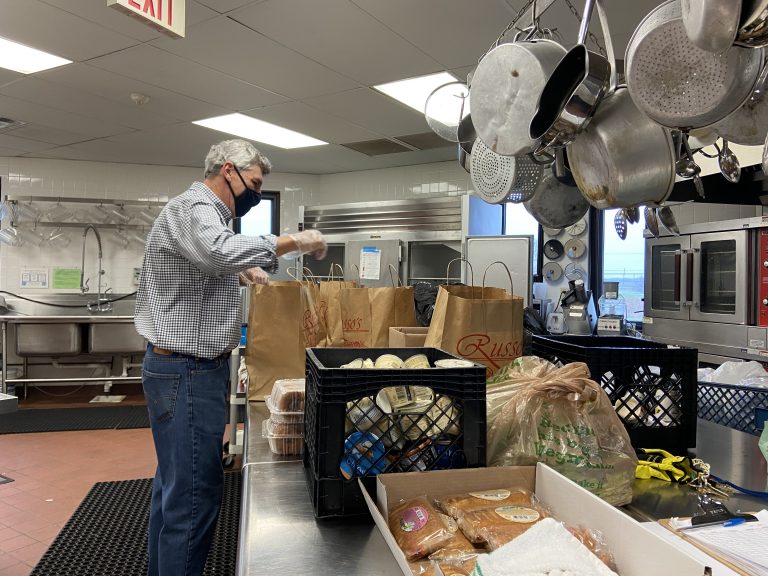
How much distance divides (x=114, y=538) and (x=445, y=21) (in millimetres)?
3000

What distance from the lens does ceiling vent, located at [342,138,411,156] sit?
17.0ft

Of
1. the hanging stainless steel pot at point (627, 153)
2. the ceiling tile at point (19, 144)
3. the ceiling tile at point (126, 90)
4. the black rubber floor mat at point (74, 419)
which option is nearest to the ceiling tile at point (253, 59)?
the ceiling tile at point (126, 90)

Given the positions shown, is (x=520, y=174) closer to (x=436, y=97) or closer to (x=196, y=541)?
(x=436, y=97)

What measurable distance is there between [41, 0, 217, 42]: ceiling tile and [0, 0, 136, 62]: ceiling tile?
0.03 meters

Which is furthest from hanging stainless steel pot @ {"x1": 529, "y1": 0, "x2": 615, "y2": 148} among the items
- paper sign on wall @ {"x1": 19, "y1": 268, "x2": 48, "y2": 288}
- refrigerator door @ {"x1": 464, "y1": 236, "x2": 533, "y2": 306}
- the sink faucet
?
paper sign on wall @ {"x1": 19, "y1": 268, "x2": 48, "y2": 288}

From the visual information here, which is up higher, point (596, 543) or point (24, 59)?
point (24, 59)

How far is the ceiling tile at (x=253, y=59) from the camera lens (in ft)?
9.64

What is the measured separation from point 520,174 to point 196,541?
1446 millimetres

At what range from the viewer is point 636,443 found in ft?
4.23

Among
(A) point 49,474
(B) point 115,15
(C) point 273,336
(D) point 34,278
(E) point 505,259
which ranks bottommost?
(A) point 49,474

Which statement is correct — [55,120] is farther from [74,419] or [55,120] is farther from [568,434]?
[568,434]

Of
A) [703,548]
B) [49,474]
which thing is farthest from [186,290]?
[49,474]

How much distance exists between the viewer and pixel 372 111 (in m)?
4.22

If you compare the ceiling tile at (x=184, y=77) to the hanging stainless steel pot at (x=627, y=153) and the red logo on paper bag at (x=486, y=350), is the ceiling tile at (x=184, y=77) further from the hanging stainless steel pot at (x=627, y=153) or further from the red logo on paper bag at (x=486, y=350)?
the hanging stainless steel pot at (x=627, y=153)
